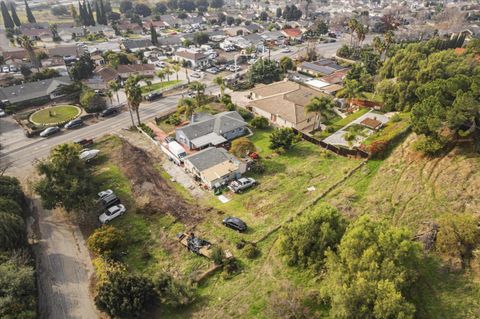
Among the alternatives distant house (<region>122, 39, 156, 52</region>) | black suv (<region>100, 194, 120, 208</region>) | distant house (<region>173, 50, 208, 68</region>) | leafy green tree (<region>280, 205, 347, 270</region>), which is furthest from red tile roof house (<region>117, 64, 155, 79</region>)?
leafy green tree (<region>280, 205, 347, 270</region>)

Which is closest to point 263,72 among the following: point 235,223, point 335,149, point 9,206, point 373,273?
point 335,149

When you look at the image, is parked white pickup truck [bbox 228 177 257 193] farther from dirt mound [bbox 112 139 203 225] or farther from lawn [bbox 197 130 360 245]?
dirt mound [bbox 112 139 203 225]

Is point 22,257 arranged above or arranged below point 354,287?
below

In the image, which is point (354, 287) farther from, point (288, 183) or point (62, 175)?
point (62, 175)

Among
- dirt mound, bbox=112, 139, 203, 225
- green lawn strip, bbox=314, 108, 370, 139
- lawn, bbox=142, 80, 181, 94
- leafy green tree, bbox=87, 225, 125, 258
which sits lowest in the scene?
lawn, bbox=142, 80, 181, 94

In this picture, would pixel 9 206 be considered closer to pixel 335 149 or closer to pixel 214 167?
pixel 214 167

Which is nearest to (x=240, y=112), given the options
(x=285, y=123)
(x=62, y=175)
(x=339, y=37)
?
(x=285, y=123)
